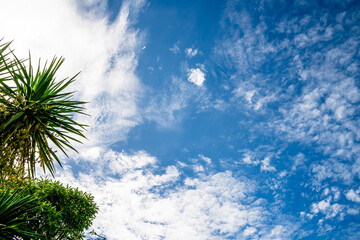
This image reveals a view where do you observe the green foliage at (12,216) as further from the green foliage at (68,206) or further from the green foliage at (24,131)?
the green foliage at (68,206)

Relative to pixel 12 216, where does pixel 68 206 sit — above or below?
above

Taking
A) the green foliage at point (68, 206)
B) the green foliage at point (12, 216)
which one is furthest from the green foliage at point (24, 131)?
the green foliage at point (68, 206)

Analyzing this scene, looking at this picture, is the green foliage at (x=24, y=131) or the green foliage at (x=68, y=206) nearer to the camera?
the green foliage at (x=24, y=131)

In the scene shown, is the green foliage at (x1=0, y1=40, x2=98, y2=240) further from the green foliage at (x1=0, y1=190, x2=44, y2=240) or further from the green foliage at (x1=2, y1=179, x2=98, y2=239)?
the green foliage at (x1=2, y1=179, x2=98, y2=239)

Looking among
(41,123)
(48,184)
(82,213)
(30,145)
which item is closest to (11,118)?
(41,123)

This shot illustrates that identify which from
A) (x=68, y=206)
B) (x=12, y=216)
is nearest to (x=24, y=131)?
(x=12, y=216)

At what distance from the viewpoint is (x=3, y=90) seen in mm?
4016

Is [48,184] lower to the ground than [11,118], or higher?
higher

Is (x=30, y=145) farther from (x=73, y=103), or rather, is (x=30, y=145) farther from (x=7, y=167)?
(x=73, y=103)

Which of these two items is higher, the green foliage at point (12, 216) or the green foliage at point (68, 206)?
the green foliage at point (68, 206)

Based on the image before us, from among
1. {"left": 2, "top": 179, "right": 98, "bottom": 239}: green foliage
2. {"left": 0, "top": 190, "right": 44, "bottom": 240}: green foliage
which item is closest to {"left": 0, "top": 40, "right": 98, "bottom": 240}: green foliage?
{"left": 0, "top": 190, "right": 44, "bottom": 240}: green foliage

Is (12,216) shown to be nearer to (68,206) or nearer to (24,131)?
(24,131)

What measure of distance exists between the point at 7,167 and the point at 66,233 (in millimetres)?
5375

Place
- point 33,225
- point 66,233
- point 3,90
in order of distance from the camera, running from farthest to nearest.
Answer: point 66,233, point 33,225, point 3,90
